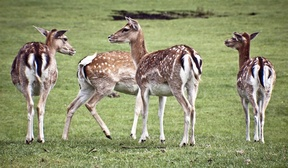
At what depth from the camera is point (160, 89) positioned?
12.0 metres

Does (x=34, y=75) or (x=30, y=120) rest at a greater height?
(x=34, y=75)

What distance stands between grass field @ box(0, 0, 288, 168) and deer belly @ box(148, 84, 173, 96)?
927mm

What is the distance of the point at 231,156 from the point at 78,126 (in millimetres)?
8395

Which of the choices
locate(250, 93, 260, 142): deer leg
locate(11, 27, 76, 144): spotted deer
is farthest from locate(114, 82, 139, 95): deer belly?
locate(250, 93, 260, 142): deer leg

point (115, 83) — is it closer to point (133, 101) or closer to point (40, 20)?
point (133, 101)

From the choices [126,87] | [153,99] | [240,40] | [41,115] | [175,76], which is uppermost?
[175,76]

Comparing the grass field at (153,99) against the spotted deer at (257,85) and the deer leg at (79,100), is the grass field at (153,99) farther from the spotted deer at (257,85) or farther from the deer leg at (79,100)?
the deer leg at (79,100)

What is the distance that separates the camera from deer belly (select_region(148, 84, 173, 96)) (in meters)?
11.9

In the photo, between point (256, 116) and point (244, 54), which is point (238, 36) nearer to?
point (244, 54)

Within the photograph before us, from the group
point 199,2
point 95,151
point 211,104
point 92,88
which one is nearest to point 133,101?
point 211,104

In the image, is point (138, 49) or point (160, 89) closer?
point (160, 89)

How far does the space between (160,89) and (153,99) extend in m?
8.91

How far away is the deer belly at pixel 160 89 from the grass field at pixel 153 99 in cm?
93

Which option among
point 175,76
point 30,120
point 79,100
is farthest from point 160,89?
point 79,100
